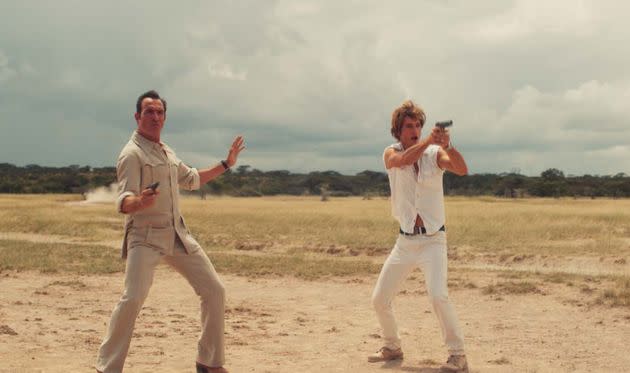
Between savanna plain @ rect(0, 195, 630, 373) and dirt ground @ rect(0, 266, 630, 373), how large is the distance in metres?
0.02

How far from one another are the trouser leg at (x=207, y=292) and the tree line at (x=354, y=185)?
252 ft

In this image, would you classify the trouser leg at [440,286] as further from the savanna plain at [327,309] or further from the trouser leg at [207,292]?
the trouser leg at [207,292]

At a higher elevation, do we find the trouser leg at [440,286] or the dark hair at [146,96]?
the dark hair at [146,96]

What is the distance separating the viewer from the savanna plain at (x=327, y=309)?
7.86m

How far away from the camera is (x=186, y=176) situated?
6852 mm

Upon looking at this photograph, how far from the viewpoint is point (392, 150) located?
7043 millimetres

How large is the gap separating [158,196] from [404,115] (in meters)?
2.28

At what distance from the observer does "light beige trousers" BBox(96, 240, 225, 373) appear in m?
6.18

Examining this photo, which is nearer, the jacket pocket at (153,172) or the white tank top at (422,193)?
the jacket pocket at (153,172)

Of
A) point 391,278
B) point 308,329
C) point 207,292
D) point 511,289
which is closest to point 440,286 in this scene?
point 391,278

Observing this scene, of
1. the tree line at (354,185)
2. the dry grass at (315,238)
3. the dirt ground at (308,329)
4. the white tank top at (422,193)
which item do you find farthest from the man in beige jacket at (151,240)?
the tree line at (354,185)


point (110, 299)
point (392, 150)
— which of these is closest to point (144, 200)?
point (392, 150)

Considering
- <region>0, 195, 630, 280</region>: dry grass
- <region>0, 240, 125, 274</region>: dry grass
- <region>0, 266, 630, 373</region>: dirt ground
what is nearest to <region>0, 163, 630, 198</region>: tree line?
<region>0, 195, 630, 280</region>: dry grass

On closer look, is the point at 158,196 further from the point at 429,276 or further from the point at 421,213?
the point at 429,276
